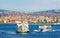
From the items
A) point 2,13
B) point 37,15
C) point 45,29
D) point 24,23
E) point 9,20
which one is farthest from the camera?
point 37,15

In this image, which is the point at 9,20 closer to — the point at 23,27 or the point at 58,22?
the point at 58,22

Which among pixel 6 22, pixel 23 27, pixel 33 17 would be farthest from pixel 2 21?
pixel 23 27

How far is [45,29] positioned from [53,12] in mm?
61825

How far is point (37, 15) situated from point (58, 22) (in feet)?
60.7

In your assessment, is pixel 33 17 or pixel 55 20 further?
pixel 33 17

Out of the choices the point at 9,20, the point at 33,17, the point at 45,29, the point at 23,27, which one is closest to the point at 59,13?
the point at 33,17

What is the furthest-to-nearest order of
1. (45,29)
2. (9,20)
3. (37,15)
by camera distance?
(37,15)
(9,20)
(45,29)

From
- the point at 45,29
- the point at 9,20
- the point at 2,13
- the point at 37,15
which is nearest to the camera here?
the point at 45,29

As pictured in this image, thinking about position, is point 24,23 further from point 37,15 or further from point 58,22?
point 37,15

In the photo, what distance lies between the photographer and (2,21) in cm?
9781

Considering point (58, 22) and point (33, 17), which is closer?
point (58, 22)

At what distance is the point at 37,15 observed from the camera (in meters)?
115

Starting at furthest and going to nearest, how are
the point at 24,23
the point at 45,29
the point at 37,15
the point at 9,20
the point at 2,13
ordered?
the point at 37,15, the point at 2,13, the point at 9,20, the point at 45,29, the point at 24,23

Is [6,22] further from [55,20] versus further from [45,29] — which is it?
[45,29]
